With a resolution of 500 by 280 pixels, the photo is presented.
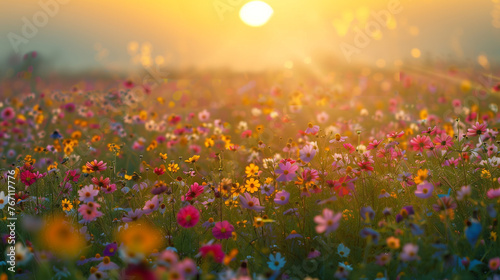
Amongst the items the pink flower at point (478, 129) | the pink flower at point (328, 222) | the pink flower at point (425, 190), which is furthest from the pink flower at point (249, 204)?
the pink flower at point (478, 129)

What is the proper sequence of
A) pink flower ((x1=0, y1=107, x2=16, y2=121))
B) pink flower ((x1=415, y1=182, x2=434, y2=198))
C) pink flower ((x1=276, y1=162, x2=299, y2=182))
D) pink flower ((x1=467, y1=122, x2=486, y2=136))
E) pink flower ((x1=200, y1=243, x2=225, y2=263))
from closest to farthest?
pink flower ((x1=200, y1=243, x2=225, y2=263)) → pink flower ((x1=415, y1=182, x2=434, y2=198)) → pink flower ((x1=276, y1=162, x2=299, y2=182)) → pink flower ((x1=467, y1=122, x2=486, y2=136)) → pink flower ((x1=0, y1=107, x2=16, y2=121))

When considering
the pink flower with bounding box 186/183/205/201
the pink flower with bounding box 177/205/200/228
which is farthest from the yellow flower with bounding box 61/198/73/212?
the pink flower with bounding box 177/205/200/228

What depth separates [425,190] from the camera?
1.79 meters

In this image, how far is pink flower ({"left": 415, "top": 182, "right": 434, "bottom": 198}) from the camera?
1737mm

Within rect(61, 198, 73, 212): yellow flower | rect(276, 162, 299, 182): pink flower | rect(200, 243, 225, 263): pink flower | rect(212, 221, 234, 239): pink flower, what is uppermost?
rect(276, 162, 299, 182): pink flower

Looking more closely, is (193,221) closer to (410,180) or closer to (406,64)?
(410,180)

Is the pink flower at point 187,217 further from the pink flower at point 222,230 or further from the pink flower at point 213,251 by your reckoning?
the pink flower at point 213,251

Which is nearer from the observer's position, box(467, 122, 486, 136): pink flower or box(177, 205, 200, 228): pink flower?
box(177, 205, 200, 228): pink flower

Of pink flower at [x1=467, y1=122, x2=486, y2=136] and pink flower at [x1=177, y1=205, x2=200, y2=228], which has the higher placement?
pink flower at [x1=467, y1=122, x2=486, y2=136]

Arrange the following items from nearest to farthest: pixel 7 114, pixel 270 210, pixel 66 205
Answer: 1. pixel 270 210
2. pixel 66 205
3. pixel 7 114

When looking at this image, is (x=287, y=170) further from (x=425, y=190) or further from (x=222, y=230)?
(x=425, y=190)

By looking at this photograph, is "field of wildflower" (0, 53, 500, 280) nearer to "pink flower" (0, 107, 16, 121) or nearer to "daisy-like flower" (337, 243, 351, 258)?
"daisy-like flower" (337, 243, 351, 258)

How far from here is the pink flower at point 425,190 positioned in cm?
174

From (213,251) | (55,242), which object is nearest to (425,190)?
(213,251)
